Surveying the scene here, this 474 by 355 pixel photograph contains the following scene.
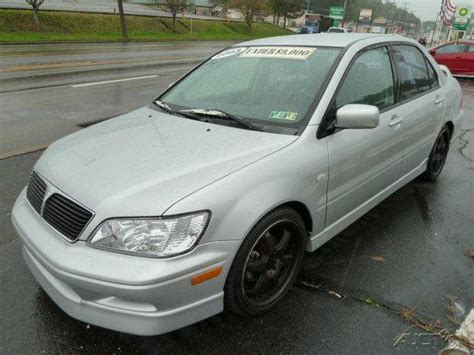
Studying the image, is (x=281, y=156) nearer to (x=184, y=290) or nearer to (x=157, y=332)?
(x=184, y=290)

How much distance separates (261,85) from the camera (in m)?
3.31

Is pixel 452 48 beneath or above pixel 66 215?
above

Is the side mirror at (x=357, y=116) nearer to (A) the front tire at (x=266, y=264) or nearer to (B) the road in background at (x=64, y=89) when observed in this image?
(A) the front tire at (x=266, y=264)

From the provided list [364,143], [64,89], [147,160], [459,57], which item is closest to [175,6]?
[459,57]

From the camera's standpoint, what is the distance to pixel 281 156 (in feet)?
8.50

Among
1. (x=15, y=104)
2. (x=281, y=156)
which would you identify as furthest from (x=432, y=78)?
(x=15, y=104)

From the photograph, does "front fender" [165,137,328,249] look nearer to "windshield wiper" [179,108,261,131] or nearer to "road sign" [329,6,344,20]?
"windshield wiper" [179,108,261,131]

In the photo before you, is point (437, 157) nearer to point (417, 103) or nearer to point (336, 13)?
point (417, 103)

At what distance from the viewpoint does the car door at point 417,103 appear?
153 inches

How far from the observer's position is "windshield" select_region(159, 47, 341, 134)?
3.01 m

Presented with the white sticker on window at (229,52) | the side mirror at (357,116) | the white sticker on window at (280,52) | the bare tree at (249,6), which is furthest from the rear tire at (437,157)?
the bare tree at (249,6)

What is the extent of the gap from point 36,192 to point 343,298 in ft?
6.85

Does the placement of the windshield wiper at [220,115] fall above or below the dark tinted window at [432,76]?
below

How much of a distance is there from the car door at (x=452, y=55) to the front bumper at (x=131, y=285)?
1687 centimetres
